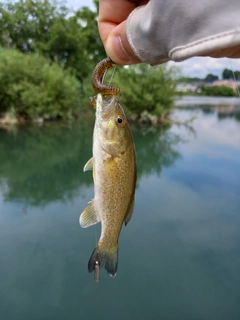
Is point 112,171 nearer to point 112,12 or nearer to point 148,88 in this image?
point 112,12

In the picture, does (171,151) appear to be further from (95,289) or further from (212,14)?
(212,14)

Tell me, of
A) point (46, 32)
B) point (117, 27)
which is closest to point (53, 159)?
point (117, 27)

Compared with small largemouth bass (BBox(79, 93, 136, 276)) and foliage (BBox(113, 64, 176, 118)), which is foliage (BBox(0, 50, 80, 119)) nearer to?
foliage (BBox(113, 64, 176, 118))

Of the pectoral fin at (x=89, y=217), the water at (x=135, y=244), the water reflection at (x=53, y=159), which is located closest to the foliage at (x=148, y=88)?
the water reflection at (x=53, y=159)

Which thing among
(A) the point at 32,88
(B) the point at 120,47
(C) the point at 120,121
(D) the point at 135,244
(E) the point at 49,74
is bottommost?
(D) the point at 135,244

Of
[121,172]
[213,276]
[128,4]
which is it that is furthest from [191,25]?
[213,276]

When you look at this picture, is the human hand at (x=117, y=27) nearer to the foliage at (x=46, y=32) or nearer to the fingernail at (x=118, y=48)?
the fingernail at (x=118, y=48)
